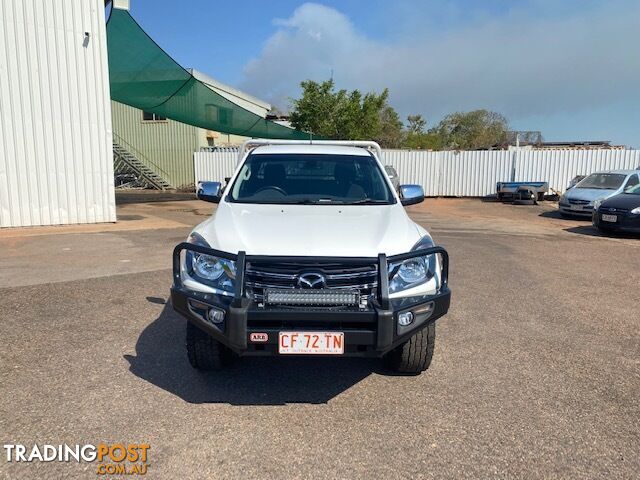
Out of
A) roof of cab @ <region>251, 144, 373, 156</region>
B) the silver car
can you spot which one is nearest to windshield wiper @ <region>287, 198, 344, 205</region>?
roof of cab @ <region>251, 144, 373, 156</region>

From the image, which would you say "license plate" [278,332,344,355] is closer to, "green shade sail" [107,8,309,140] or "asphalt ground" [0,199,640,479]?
"asphalt ground" [0,199,640,479]

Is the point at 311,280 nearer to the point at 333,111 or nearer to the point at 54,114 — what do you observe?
the point at 54,114

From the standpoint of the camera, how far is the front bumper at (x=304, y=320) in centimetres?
287

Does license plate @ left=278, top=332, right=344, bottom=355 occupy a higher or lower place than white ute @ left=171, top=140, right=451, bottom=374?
lower

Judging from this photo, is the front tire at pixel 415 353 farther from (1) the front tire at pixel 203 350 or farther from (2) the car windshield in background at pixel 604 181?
(2) the car windshield in background at pixel 604 181

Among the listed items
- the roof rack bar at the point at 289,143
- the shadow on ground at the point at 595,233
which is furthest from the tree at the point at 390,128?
the roof rack bar at the point at 289,143

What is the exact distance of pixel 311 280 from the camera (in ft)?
9.85

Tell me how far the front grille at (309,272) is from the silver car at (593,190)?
1329 centimetres

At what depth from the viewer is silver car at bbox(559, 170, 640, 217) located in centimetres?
1421

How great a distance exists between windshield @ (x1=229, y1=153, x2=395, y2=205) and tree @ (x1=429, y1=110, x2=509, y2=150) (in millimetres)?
48539

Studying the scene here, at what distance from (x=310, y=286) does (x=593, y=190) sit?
14203mm

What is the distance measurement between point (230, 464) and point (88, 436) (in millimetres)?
902

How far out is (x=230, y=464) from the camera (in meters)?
2.63

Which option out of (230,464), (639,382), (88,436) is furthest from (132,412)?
(639,382)
